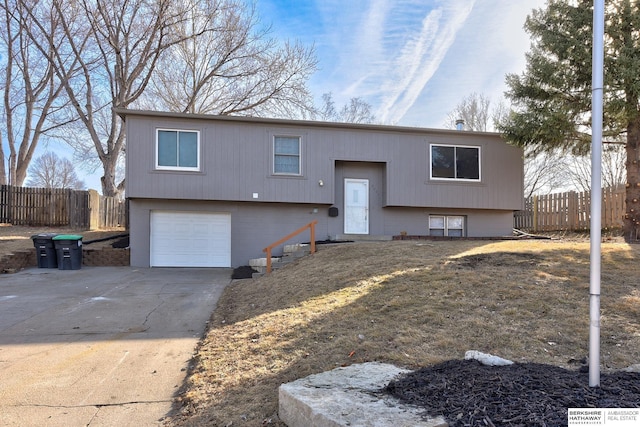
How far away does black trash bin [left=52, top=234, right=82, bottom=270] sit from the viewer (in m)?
11.3

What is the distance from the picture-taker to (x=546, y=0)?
35.0 feet

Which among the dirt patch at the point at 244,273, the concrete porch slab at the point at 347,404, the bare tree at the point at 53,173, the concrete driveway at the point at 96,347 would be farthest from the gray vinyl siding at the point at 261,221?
the bare tree at the point at 53,173

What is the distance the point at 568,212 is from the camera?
1516 cm

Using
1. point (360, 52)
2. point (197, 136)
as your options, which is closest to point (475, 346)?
point (197, 136)

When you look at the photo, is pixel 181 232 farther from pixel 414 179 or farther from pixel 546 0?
pixel 546 0

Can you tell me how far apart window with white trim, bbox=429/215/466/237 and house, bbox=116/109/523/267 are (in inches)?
1.4

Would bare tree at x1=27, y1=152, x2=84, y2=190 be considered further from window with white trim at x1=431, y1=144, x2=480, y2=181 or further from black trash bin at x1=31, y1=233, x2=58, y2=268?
window with white trim at x1=431, y1=144, x2=480, y2=181

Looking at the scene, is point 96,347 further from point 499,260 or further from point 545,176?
point 545,176

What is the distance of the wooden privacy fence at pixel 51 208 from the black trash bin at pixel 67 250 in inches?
249

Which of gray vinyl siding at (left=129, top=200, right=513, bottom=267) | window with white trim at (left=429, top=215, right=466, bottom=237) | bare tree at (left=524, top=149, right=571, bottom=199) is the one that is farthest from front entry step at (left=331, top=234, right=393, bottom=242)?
bare tree at (left=524, top=149, right=571, bottom=199)

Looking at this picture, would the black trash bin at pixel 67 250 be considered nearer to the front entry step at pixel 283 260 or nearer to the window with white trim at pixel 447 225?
the front entry step at pixel 283 260

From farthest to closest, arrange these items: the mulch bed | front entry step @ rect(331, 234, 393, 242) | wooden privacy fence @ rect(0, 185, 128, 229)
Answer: wooden privacy fence @ rect(0, 185, 128, 229)
front entry step @ rect(331, 234, 393, 242)
the mulch bed

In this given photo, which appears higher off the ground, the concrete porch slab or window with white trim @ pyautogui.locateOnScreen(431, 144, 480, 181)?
window with white trim @ pyautogui.locateOnScreen(431, 144, 480, 181)

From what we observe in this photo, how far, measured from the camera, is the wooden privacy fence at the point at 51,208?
17.4 m
